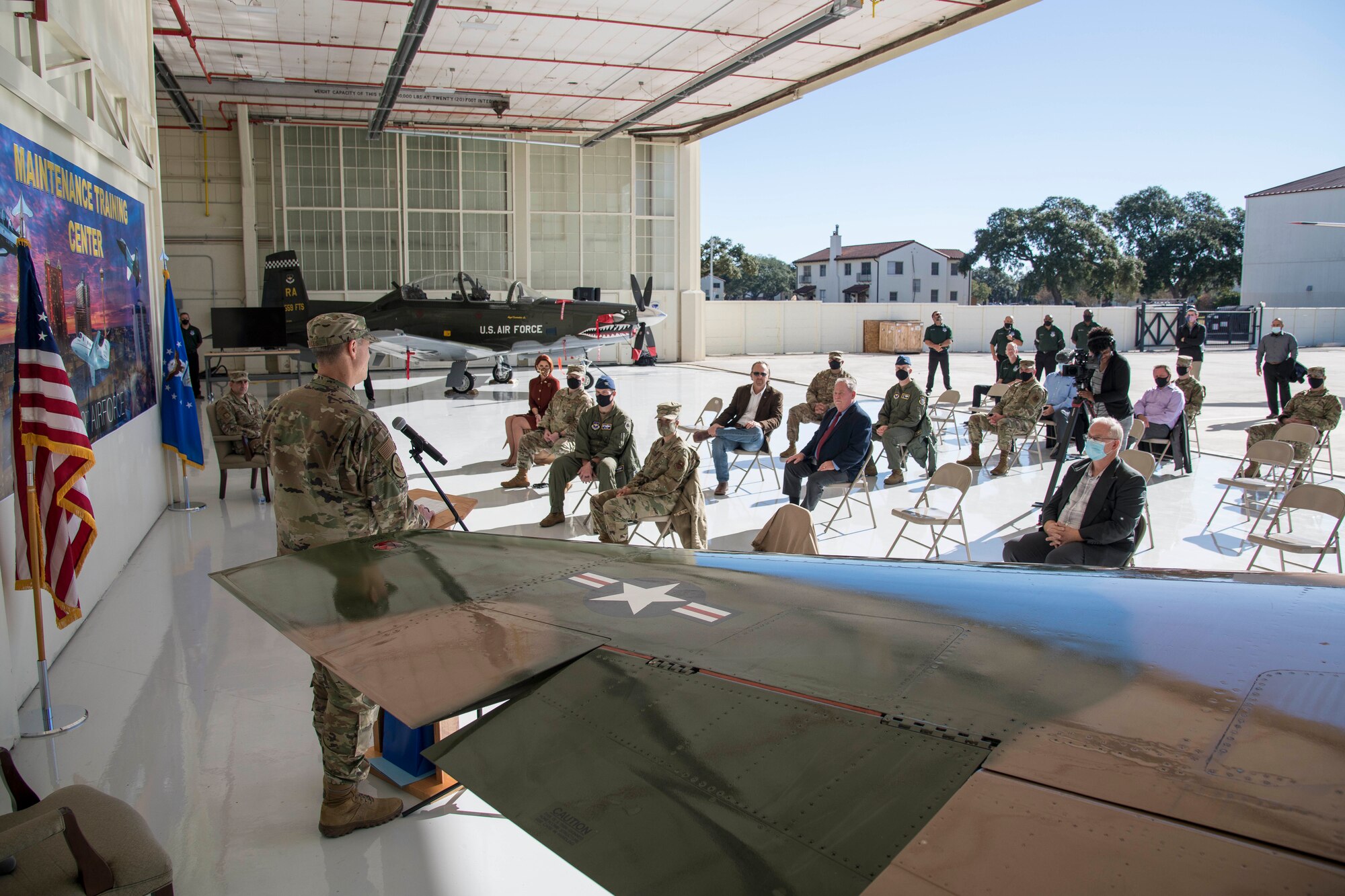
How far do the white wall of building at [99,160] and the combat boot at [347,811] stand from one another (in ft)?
5.43

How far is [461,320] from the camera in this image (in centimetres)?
1750

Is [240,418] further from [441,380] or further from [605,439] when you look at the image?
[441,380]

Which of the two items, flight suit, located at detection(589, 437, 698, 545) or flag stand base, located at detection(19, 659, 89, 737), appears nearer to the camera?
flag stand base, located at detection(19, 659, 89, 737)

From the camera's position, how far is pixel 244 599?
261cm

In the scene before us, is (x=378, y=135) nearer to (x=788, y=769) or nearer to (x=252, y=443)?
(x=252, y=443)

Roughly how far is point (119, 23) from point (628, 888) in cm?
922

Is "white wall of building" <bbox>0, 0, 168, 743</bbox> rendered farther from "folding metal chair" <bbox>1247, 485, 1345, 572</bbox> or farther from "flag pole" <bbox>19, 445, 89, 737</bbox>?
"folding metal chair" <bbox>1247, 485, 1345, 572</bbox>

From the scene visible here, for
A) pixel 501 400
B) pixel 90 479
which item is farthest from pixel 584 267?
pixel 90 479

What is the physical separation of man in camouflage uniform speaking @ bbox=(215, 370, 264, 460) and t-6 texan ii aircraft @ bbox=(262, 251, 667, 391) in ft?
28.6

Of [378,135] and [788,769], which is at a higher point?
[378,135]

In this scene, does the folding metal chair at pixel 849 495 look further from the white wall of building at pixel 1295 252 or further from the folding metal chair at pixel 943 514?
the white wall of building at pixel 1295 252

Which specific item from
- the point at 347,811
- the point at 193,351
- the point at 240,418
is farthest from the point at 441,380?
the point at 347,811

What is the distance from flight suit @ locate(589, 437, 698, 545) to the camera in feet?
19.2

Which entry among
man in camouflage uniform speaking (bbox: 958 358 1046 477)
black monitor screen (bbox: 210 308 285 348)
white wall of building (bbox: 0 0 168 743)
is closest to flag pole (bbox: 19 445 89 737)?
white wall of building (bbox: 0 0 168 743)
